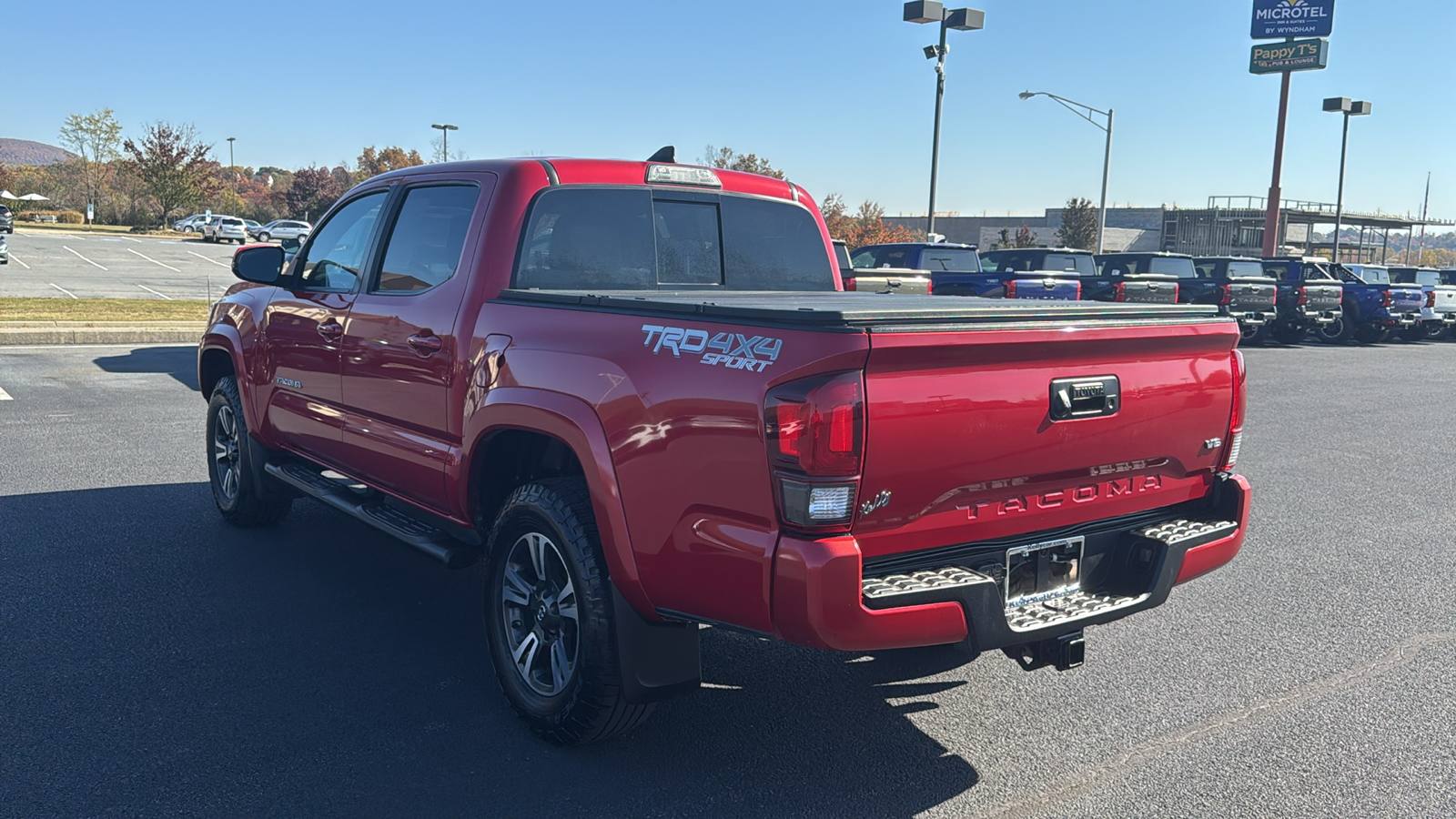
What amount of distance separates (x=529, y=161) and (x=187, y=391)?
8543 mm

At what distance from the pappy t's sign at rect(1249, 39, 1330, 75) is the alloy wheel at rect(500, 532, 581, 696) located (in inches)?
1926

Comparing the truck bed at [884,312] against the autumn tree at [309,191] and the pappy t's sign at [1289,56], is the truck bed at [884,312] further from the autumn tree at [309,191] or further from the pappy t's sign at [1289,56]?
the autumn tree at [309,191]

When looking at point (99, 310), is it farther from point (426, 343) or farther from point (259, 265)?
point (426, 343)

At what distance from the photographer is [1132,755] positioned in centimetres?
380

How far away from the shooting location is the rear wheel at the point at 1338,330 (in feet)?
82.2

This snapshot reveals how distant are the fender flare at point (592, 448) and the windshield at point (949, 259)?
1633 cm

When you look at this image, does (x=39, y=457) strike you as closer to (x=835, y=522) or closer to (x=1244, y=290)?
(x=835, y=522)

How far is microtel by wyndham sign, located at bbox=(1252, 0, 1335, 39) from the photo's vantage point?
45.0 m

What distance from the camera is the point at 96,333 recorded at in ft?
50.5

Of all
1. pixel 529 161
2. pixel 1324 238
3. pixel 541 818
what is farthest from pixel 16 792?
pixel 1324 238

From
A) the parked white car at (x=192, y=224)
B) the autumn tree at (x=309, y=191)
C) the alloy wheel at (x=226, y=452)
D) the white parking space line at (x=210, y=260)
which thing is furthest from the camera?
the autumn tree at (x=309, y=191)

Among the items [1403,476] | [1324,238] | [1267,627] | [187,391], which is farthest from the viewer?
[1324,238]

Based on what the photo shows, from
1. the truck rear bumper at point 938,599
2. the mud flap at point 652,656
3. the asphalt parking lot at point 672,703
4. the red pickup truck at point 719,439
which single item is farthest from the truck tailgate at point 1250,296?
the mud flap at point 652,656

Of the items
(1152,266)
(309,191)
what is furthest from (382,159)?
(1152,266)
